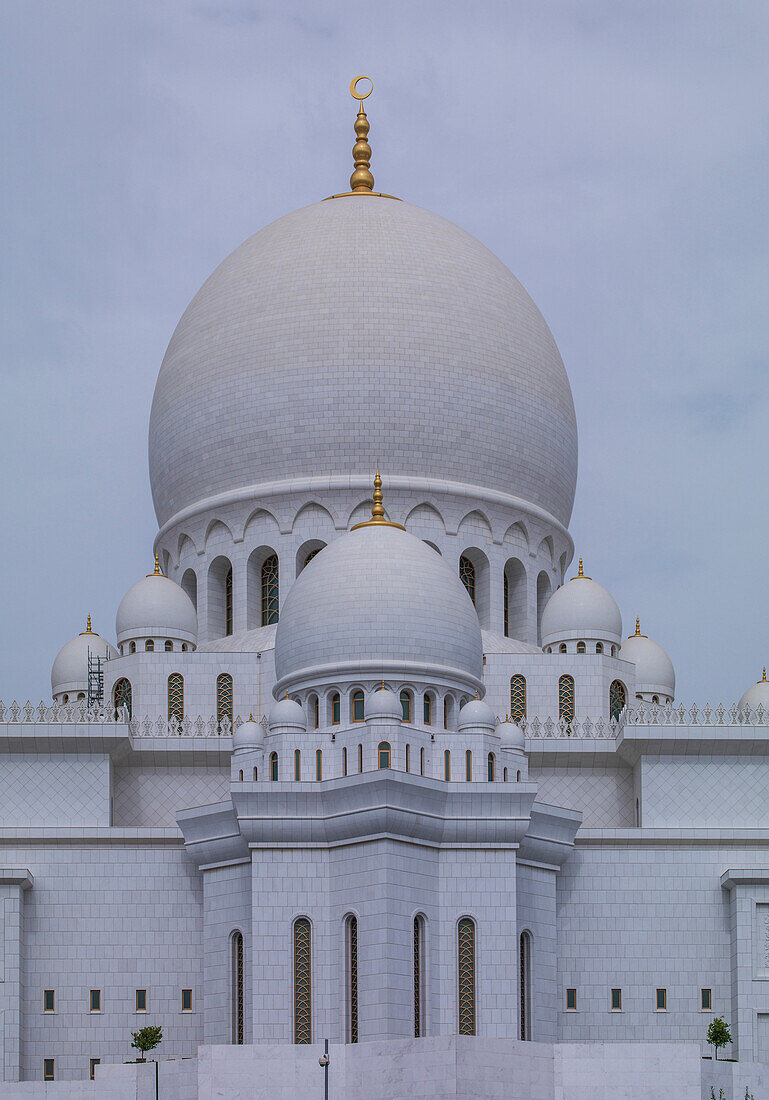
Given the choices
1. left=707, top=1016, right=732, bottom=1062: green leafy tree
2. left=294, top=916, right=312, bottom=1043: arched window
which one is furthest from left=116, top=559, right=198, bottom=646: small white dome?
left=707, top=1016, right=732, bottom=1062: green leafy tree

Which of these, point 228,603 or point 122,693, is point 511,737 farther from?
point 228,603

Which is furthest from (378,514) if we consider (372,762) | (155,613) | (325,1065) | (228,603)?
(325,1065)

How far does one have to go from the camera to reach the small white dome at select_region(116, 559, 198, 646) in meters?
44.2

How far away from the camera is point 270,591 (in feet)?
152

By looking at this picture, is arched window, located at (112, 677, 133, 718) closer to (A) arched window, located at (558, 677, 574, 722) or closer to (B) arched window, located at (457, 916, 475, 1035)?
(A) arched window, located at (558, 677, 574, 722)

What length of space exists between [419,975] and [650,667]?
43.6ft

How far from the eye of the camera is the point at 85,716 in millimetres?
41406

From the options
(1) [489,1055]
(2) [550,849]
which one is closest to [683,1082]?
(1) [489,1055]

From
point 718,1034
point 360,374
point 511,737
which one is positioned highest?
point 360,374

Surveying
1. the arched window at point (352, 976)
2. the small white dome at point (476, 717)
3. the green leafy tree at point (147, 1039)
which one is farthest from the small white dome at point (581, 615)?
the green leafy tree at point (147, 1039)

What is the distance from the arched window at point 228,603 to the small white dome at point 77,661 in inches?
109

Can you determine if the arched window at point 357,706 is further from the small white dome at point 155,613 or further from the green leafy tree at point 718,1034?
the green leafy tree at point 718,1034

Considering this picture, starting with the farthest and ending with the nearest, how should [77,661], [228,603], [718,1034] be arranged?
[228,603], [77,661], [718,1034]

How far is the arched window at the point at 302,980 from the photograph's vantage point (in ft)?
119
